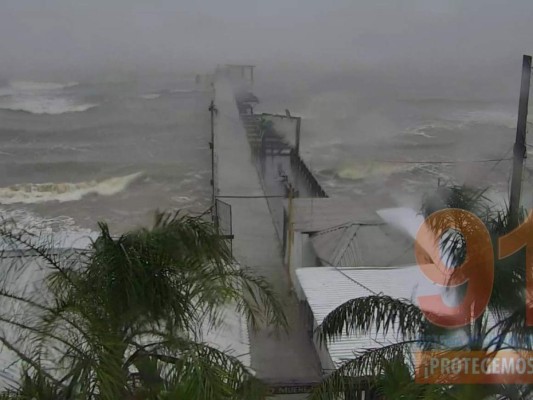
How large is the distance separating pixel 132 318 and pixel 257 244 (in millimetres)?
6047

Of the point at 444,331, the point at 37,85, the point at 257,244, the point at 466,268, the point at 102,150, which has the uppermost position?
the point at 37,85

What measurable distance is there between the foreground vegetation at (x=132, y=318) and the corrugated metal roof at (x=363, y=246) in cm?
374

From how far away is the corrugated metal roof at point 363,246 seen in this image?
6.25 metres

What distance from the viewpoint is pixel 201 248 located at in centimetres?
246

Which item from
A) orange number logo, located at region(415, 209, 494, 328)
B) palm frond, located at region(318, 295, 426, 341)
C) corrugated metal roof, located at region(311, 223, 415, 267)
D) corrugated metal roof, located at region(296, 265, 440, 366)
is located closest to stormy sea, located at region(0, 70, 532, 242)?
corrugated metal roof, located at region(311, 223, 415, 267)

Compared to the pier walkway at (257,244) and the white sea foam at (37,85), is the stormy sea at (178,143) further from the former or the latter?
the pier walkway at (257,244)

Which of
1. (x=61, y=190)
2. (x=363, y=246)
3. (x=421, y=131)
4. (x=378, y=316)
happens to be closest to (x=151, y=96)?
(x=61, y=190)

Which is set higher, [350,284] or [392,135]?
[392,135]

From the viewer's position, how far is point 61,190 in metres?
14.1

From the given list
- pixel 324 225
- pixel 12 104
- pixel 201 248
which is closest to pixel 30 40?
pixel 12 104

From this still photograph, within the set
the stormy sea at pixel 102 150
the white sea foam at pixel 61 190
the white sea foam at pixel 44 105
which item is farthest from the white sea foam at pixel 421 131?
the white sea foam at pixel 44 105

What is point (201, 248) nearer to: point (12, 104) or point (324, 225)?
point (324, 225)

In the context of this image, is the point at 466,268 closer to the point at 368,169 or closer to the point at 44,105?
the point at 368,169

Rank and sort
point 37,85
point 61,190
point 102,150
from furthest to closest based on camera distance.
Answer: point 102,150
point 37,85
point 61,190
